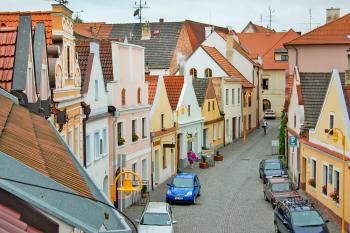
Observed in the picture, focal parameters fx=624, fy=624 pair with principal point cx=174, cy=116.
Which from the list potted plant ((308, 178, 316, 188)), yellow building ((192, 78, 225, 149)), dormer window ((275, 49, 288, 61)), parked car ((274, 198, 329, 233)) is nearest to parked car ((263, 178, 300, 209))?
potted plant ((308, 178, 316, 188))

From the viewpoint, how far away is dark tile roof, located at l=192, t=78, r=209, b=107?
49.0 metres

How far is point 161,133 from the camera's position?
35688mm

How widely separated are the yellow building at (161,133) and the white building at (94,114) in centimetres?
746

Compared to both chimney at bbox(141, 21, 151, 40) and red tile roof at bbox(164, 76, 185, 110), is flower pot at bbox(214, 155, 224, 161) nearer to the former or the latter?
red tile roof at bbox(164, 76, 185, 110)

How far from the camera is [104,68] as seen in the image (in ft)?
94.7

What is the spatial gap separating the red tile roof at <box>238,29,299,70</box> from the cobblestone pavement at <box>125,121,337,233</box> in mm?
35162

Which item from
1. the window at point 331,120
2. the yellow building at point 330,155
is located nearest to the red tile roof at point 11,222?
the yellow building at point 330,155

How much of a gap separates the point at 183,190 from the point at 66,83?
1101 centimetres

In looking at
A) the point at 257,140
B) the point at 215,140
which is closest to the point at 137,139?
the point at 215,140

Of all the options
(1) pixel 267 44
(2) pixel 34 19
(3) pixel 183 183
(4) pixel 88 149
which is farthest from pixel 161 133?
(1) pixel 267 44

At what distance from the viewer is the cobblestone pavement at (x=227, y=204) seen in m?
24.7

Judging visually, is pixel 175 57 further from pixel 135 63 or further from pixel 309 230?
pixel 309 230

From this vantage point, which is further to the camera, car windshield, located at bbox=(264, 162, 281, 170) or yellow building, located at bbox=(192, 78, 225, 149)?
yellow building, located at bbox=(192, 78, 225, 149)

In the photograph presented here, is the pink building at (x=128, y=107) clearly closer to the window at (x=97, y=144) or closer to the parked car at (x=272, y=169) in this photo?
the window at (x=97, y=144)
